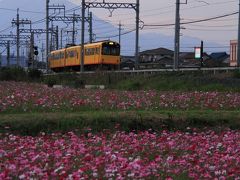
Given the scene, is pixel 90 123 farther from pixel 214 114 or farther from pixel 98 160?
pixel 98 160

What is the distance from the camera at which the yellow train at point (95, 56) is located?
152 feet

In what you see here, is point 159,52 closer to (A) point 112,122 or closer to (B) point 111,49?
(B) point 111,49

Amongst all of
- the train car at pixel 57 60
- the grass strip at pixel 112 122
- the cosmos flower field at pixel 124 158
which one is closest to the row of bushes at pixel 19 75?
the train car at pixel 57 60

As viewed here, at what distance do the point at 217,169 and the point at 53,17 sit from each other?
5713 centimetres

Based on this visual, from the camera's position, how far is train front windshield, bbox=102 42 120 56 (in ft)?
152

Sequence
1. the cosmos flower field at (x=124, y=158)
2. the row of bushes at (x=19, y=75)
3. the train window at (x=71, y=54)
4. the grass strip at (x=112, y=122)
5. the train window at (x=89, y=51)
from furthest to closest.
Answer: the train window at (x=71, y=54), the train window at (x=89, y=51), the row of bushes at (x=19, y=75), the grass strip at (x=112, y=122), the cosmos flower field at (x=124, y=158)

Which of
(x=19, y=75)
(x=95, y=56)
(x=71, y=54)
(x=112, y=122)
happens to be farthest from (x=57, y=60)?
(x=112, y=122)

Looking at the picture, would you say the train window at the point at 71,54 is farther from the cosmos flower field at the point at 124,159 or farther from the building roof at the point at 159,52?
the building roof at the point at 159,52

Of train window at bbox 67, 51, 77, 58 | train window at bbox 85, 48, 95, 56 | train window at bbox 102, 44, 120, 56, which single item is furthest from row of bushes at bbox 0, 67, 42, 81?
train window at bbox 67, 51, 77, 58

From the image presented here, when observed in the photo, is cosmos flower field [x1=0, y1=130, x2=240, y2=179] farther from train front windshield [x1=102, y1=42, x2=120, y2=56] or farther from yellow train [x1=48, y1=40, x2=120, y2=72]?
train front windshield [x1=102, y1=42, x2=120, y2=56]

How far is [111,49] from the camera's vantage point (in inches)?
1852

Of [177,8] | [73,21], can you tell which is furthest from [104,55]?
[73,21]

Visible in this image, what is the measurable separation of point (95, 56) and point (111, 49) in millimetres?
1636

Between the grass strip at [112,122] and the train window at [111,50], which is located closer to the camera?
the grass strip at [112,122]
